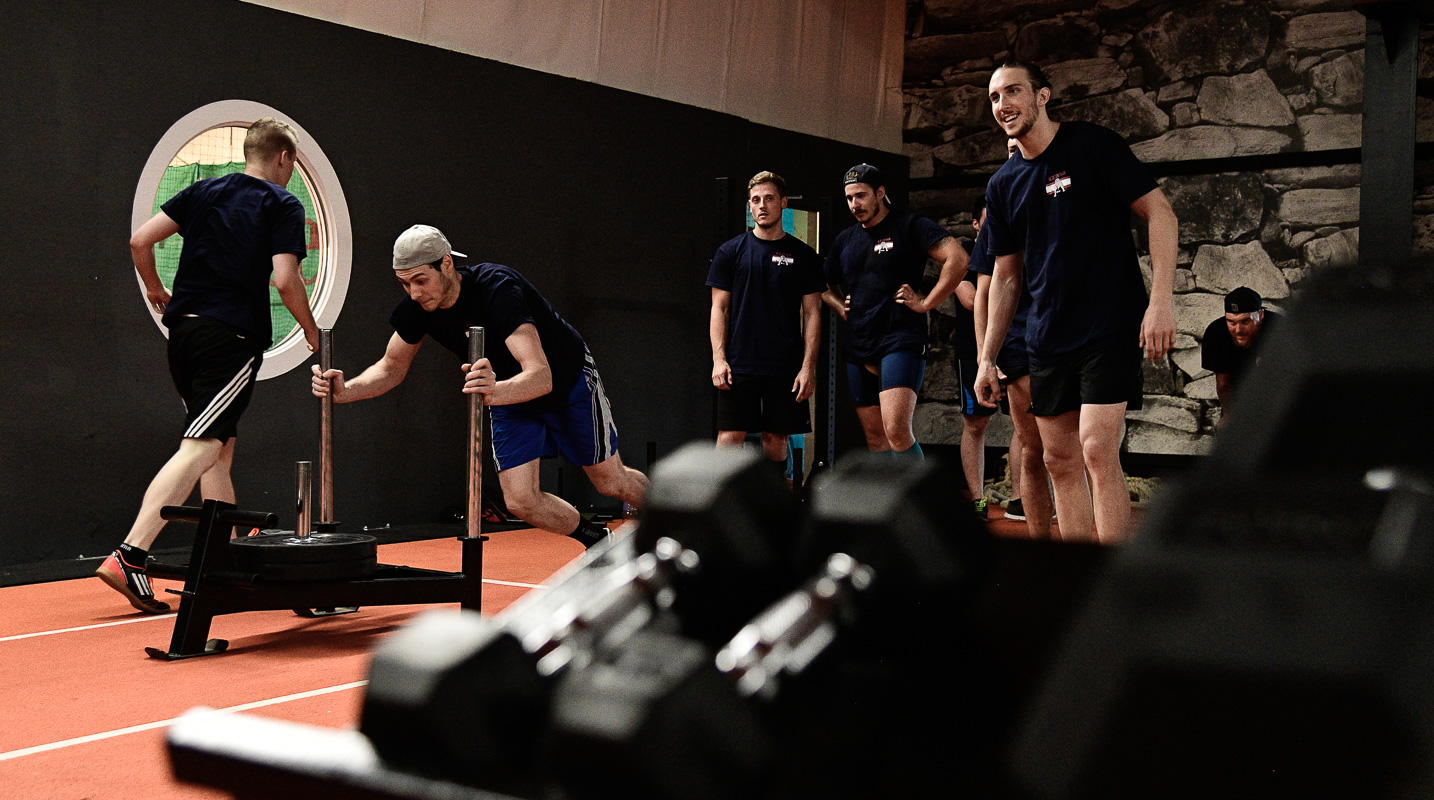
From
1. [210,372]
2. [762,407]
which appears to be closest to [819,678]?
[210,372]

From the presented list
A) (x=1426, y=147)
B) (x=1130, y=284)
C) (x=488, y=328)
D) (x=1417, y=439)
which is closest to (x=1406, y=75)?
(x=1426, y=147)

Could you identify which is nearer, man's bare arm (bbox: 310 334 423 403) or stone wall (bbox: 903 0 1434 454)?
man's bare arm (bbox: 310 334 423 403)

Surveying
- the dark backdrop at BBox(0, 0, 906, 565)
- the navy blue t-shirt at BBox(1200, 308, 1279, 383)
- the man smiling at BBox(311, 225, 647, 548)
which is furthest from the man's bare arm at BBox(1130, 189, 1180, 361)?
the dark backdrop at BBox(0, 0, 906, 565)

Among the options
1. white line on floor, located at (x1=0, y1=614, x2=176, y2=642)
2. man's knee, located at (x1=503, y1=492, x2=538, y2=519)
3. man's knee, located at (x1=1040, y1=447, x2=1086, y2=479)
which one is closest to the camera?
man's knee, located at (x1=1040, y1=447, x2=1086, y2=479)

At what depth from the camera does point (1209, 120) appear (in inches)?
329

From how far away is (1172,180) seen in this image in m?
8.49

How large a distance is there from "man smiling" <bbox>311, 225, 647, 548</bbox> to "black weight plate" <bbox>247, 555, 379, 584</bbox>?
1.88 ft

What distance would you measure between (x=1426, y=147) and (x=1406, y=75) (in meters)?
2.72

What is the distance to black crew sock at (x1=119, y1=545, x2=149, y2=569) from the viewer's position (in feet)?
12.3

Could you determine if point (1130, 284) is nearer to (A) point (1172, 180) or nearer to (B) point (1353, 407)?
(B) point (1353, 407)

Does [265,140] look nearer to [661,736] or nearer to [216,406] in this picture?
[216,406]

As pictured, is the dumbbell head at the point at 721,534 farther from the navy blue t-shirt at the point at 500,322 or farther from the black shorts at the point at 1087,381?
the navy blue t-shirt at the point at 500,322

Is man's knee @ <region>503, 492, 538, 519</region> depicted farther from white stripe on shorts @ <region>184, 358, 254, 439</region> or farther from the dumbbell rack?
white stripe on shorts @ <region>184, 358, 254, 439</region>

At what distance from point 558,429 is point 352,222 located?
272 cm
